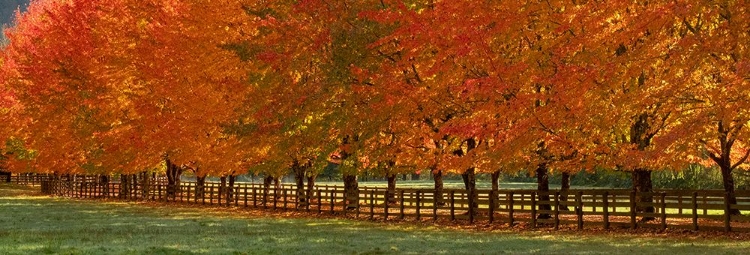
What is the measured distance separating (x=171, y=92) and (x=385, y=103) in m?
14.2

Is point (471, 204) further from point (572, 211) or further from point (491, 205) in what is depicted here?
point (572, 211)

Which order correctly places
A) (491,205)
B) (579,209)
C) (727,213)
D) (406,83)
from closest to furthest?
(727,213) → (579,209) → (406,83) → (491,205)

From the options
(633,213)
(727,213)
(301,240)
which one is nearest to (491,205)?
(633,213)

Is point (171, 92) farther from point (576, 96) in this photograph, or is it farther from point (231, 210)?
point (576, 96)

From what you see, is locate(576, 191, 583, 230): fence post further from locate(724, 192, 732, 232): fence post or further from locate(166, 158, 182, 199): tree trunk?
locate(166, 158, 182, 199): tree trunk

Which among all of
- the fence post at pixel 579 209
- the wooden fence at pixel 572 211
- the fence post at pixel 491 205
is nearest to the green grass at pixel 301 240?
the fence post at pixel 579 209

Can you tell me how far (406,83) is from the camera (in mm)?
29188

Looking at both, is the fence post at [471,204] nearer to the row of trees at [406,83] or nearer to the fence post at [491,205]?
the fence post at [491,205]

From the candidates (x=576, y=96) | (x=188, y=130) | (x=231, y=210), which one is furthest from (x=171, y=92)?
(x=576, y=96)

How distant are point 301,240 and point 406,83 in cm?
747

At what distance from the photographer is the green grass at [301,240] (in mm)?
20359

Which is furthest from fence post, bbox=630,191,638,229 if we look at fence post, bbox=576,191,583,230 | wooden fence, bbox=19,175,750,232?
fence post, bbox=576,191,583,230

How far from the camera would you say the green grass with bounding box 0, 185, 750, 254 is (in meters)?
20.4

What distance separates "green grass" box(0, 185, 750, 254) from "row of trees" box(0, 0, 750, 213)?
2.20 meters
